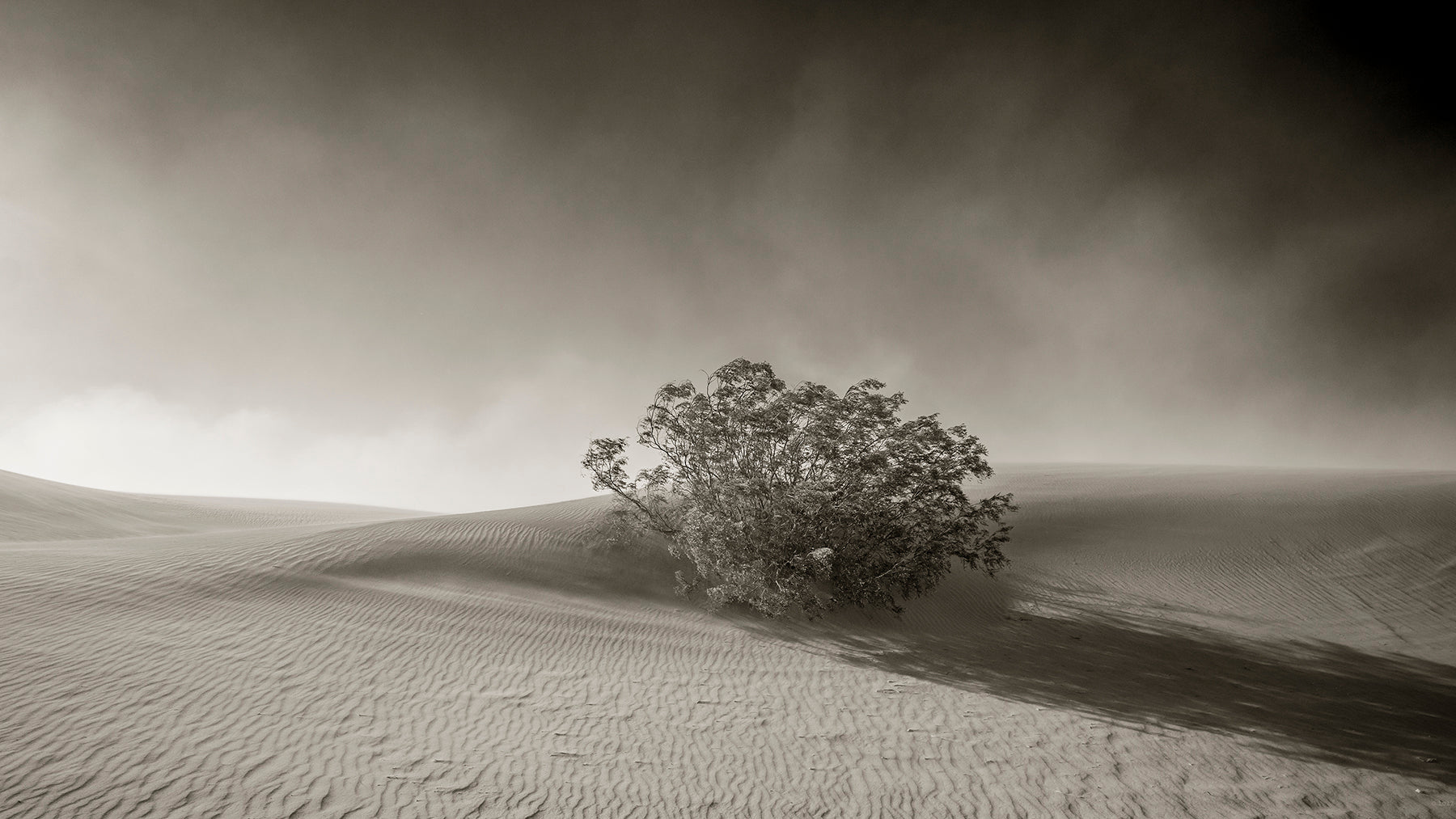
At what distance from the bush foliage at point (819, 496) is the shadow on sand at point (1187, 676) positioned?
1.29 metres

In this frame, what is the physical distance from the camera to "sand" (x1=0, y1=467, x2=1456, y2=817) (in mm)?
7203

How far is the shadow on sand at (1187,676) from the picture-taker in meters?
10.0

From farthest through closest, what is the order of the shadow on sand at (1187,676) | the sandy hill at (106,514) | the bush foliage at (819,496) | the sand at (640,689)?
the sandy hill at (106,514)
the bush foliage at (819,496)
the shadow on sand at (1187,676)
the sand at (640,689)

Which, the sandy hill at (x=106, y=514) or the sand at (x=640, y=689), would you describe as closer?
the sand at (x=640, y=689)

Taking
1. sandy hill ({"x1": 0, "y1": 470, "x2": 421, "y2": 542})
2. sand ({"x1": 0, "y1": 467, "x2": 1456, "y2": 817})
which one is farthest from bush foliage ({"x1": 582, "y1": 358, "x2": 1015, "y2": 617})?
sandy hill ({"x1": 0, "y1": 470, "x2": 421, "y2": 542})

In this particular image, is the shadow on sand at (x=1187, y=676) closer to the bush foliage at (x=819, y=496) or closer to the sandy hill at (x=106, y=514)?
the bush foliage at (x=819, y=496)

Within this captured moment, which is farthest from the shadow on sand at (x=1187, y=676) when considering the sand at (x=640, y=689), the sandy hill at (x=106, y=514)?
the sandy hill at (x=106, y=514)

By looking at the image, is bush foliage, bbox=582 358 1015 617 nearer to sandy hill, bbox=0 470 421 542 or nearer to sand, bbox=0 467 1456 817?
sand, bbox=0 467 1456 817

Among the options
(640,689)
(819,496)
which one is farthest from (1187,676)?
(640,689)

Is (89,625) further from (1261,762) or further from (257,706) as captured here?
(1261,762)

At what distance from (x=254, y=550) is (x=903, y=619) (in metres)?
15.9

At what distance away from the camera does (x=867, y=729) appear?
945cm

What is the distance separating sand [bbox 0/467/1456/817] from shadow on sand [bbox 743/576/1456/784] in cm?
8

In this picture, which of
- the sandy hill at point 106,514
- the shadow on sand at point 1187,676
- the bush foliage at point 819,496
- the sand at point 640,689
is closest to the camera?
the sand at point 640,689
